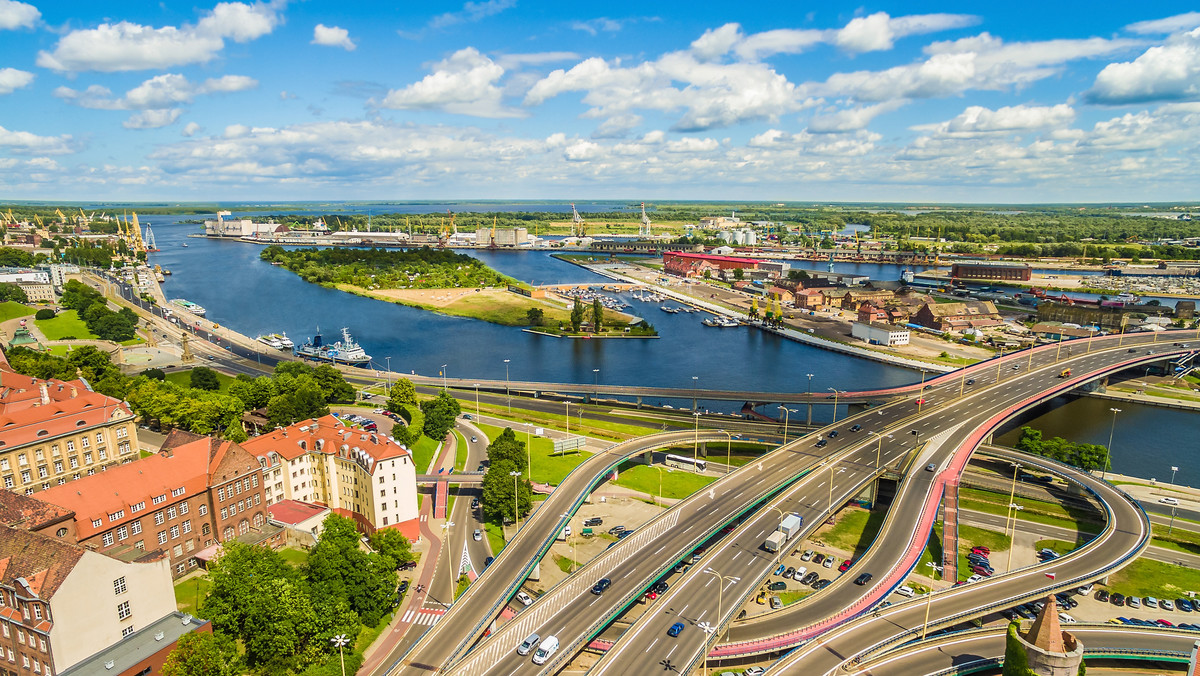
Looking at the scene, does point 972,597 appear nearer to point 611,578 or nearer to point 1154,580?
point 1154,580

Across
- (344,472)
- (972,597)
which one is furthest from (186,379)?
(972,597)

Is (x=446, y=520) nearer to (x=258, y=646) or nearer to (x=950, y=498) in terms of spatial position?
(x=258, y=646)

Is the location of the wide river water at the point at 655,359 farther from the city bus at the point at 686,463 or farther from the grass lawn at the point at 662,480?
the grass lawn at the point at 662,480

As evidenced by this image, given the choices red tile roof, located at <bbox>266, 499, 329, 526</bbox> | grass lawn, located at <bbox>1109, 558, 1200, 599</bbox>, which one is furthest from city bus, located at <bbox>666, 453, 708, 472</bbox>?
red tile roof, located at <bbox>266, 499, 329, 526</bbox>

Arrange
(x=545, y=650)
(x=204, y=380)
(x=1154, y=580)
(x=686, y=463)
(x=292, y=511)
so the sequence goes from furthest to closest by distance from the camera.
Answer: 1. (x=204, y=380)
2. (x=686, y=463)
3. (x=292, y=511)
4. (x=1154, y=580)
5. (x=545, y=650)

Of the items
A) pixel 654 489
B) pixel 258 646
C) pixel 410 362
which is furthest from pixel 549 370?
pixel 258 646

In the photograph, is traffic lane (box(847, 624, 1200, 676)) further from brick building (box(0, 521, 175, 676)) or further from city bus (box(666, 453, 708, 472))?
brick building (box(0, 521, 175, 676))
